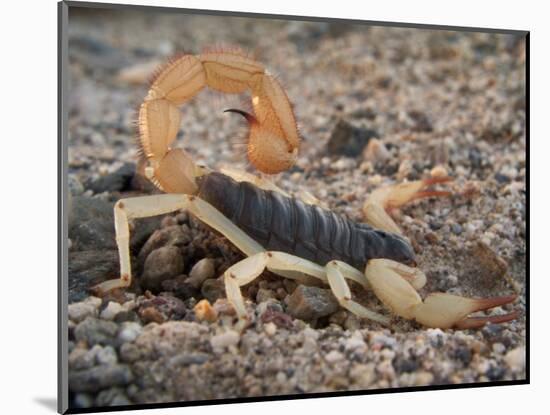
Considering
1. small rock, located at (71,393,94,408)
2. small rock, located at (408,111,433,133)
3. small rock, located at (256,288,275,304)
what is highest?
small rock, located at (408,111,433,133)

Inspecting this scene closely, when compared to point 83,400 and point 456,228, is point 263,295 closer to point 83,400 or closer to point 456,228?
point 83,400

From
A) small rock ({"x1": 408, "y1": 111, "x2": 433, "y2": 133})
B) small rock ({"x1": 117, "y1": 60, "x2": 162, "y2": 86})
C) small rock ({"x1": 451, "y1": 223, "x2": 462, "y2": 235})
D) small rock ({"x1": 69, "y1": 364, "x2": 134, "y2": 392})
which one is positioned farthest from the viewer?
small rock ({"x1": 117, "y1": 60, "x2": 162, "y2": 86})

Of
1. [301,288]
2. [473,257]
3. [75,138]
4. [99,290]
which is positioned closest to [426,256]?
[473,257]

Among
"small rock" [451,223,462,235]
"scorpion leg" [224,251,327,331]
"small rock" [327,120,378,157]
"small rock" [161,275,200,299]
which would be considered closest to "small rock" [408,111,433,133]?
"small rock" [327,120,378,157]

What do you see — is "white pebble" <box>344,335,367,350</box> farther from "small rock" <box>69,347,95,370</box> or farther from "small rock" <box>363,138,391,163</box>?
"small rock" <box>363,138,391,163</box>

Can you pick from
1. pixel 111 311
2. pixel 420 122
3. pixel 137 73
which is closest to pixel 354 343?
pixel 111 311

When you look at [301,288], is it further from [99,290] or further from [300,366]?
[99,290]

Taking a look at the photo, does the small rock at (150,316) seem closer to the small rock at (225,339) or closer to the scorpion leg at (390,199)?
the small rock at (225,339)
